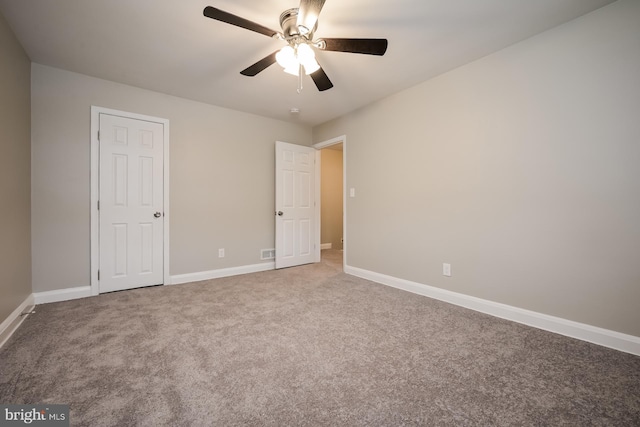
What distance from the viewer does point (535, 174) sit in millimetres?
2256

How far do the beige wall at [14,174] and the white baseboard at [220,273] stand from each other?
4.53 ft

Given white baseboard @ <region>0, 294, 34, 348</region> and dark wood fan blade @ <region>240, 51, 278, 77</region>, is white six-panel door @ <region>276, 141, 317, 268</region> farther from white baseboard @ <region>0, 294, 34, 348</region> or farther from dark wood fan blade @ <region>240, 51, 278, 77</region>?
white baseboard @ <region>0, 294, 34, 348</region>

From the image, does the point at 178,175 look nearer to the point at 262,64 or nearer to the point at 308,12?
the point at 262,64

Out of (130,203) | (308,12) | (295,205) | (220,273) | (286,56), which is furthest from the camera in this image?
(295,205)

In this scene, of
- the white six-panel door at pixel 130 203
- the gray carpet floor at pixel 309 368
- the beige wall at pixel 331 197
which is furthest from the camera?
the beige wall at pixel 331 197

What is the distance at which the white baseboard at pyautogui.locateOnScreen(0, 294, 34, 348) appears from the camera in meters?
1.99

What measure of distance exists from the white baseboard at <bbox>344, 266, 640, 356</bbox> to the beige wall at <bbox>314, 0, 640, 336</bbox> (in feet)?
0.18

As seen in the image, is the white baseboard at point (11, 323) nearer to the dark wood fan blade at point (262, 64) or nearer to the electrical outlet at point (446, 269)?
the dark wood fan blade at point (262, 64)

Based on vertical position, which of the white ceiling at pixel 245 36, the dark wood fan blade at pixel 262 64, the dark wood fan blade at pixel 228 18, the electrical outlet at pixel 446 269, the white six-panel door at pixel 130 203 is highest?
the white ceiling at pixel 245 36

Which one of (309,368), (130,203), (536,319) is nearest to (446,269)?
(536,319)

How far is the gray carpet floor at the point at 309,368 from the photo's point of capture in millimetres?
1307

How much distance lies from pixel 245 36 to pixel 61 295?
3286 mm

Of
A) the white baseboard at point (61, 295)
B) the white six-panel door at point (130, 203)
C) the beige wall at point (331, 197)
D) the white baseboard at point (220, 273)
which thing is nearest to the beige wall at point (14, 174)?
the white baseboard at point (61, 295)

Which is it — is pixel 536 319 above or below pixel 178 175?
below
